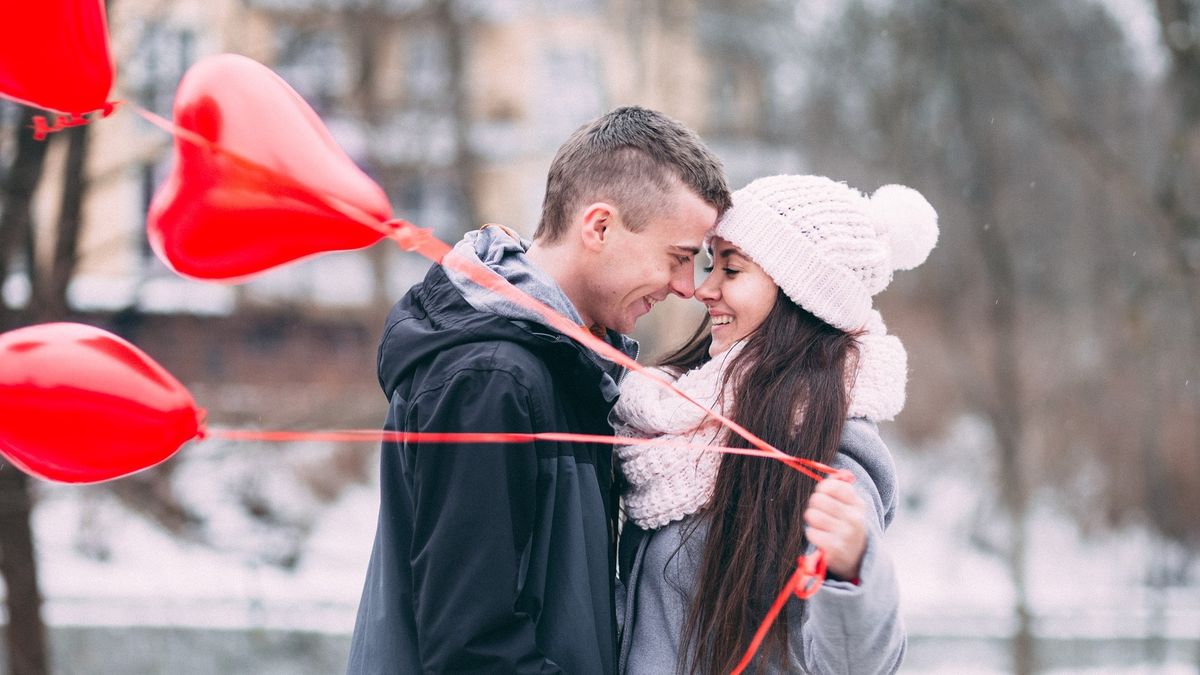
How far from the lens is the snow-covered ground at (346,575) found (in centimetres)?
568

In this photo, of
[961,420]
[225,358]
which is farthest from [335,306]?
[961,420]

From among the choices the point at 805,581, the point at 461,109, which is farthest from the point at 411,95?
the point at 805,581

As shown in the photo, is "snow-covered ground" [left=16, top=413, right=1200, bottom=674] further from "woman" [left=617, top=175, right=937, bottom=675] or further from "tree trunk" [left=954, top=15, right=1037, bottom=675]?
"woman" [left=617, top=175, right=937, bottom=675]

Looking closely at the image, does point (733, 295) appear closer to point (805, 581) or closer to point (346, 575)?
point (805, 581)

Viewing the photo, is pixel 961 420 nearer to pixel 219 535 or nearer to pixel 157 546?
pixel 157 546

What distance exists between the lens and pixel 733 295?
2.11 meters

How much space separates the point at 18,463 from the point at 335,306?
8.58m

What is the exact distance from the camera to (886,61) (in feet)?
37.1

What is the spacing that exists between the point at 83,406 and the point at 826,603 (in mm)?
1187

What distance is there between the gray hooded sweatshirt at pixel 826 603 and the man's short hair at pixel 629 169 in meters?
0.51

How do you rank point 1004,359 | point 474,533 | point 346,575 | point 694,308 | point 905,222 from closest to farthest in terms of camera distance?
point 474,533 < point 905,222 < point 1004,359 < point 346,575 < point 694,308

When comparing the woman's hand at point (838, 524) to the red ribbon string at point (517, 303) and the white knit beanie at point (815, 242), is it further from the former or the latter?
the white knit beanie at point (815, 242)

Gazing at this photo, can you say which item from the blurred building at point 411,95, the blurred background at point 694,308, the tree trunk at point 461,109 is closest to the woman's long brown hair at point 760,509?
the blurred background at point 694,308

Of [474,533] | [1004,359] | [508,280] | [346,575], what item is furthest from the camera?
[346,575]
